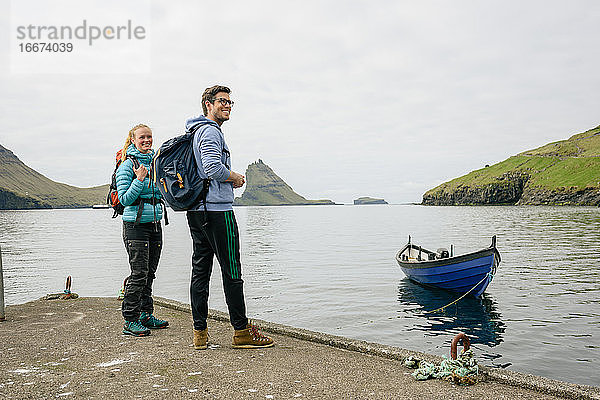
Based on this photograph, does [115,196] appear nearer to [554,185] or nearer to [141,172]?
[141,172]

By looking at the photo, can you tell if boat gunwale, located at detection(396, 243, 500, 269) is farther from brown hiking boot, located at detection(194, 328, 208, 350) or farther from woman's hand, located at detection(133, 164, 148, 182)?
woman's hand, located at detection(133, 164, 148, 182)

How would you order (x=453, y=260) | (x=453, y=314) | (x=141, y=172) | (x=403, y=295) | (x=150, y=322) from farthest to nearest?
(x=403, y=295)
(x=453, y=260)
(x=453, y=314)
(x=150, y=322)
(x=141, y=172)

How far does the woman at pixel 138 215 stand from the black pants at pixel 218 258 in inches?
43.6

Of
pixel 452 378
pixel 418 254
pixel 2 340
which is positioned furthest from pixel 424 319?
pixel 2 340

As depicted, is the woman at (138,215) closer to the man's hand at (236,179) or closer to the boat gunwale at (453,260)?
the man's hand at (236,179)

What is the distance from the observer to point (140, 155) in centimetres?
705

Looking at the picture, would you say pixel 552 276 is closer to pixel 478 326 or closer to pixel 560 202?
pixel 478 326

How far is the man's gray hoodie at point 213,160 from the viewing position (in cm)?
571

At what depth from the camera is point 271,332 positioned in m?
7.47

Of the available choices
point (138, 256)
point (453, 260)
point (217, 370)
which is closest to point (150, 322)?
point (138, 256)

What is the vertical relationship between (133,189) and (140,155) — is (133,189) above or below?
below

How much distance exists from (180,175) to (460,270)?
15262 mm

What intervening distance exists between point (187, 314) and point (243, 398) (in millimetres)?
4546

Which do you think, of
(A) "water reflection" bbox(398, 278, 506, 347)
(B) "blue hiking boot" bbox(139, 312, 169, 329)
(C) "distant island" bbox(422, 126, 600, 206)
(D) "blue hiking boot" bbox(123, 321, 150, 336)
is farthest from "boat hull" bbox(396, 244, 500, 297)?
(C) "distant island" bbox(422, 126, 600, 206)
